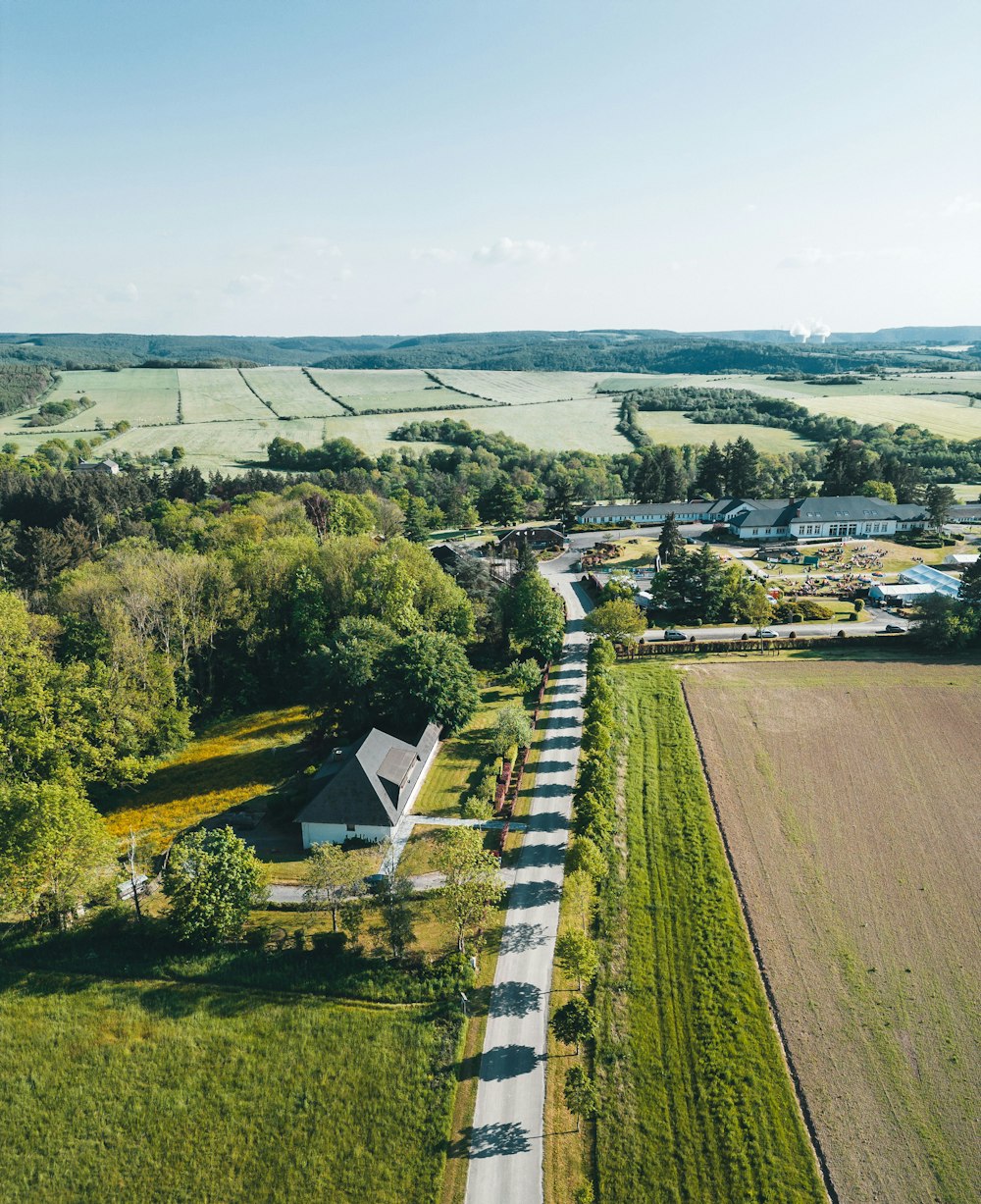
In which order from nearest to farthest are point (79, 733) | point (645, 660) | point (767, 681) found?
point (79, 733), point (767, 681), point (645, 660)

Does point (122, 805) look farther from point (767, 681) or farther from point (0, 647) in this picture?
point (767, 681)

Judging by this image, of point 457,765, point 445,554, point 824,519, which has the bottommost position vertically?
point 457,765

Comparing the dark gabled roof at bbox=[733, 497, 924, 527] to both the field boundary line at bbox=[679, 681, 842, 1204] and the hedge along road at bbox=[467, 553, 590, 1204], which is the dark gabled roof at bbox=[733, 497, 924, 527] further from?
the field boundary line at bbox=[679, 681, 842, 1204]

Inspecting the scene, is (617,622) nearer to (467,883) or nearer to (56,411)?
(467,883)

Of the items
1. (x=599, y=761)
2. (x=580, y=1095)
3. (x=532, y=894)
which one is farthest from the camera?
(x=599, y=761)

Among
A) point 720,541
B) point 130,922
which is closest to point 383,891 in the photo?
point 130,922

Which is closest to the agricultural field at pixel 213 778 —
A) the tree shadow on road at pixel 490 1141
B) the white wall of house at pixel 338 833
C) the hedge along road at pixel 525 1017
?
the white wall of house at pixel 338 833

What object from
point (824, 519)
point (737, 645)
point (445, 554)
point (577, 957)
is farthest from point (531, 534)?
point (577, 957)
